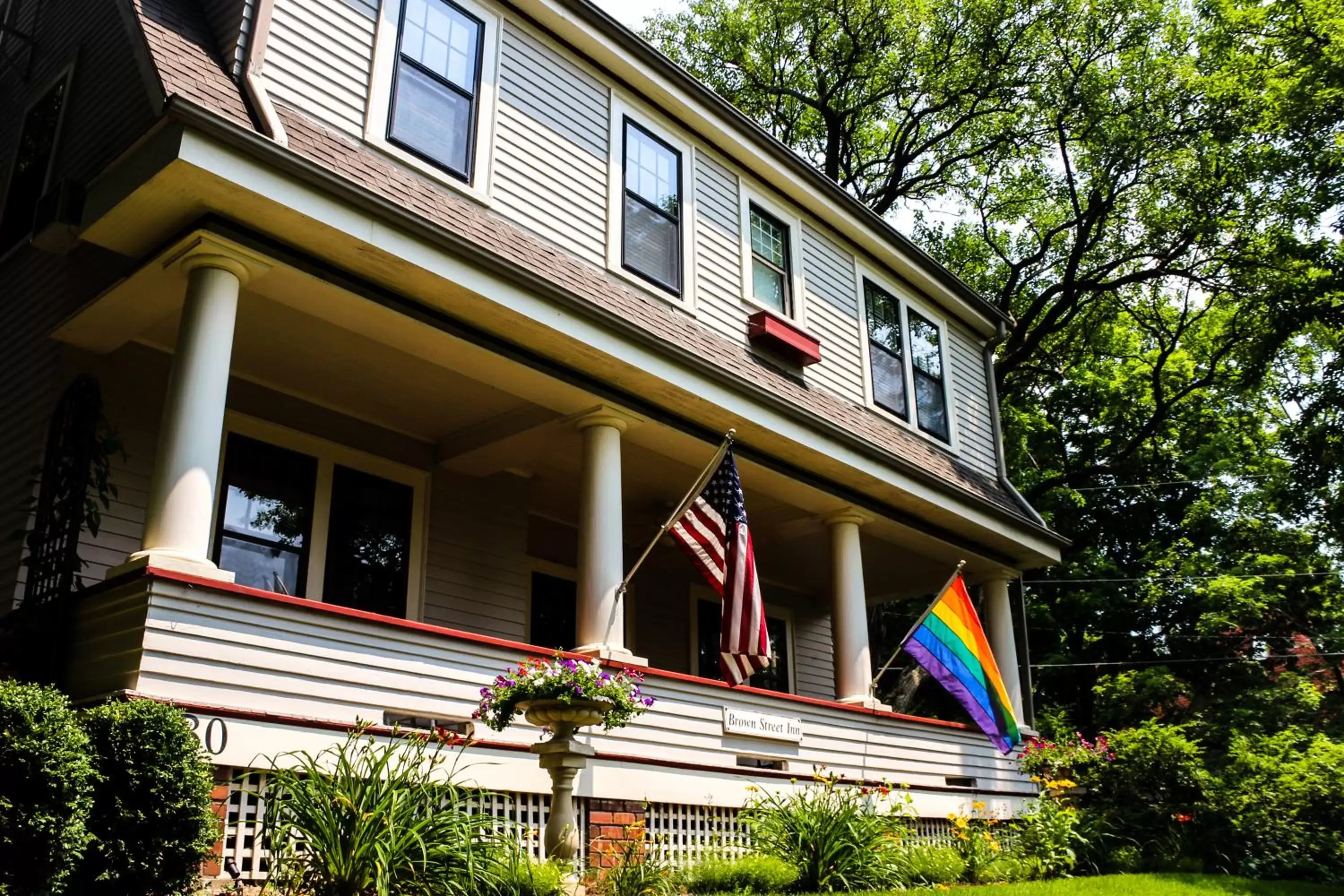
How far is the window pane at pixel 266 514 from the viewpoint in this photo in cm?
959

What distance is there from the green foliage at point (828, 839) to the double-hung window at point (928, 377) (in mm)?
6715

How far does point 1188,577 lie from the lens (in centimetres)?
2281

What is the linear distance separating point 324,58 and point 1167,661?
66.4 feet

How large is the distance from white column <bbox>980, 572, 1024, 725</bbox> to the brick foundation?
756 centimetres

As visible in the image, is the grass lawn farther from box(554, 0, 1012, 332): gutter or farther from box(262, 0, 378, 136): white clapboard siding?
box(554, 0, 1012, 332): gutter

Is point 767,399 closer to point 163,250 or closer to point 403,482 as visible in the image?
point 403,482

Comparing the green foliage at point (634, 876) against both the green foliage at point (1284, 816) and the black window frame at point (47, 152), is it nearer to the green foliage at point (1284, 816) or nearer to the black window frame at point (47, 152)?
the black window frame at point (47, 152)

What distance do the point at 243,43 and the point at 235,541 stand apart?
4.05m

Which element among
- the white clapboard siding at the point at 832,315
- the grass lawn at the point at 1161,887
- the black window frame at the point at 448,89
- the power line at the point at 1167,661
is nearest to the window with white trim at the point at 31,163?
the black window frame at the point at 448,89

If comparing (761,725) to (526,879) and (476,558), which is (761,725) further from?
(526,879)

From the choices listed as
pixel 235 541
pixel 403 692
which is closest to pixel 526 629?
pixel 235 541

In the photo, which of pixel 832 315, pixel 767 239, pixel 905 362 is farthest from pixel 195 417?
pixel 905 362

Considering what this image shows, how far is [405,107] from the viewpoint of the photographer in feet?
30.0

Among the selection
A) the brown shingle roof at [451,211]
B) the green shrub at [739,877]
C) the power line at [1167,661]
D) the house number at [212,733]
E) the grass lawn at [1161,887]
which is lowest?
the grass lawn at [1161,887]
